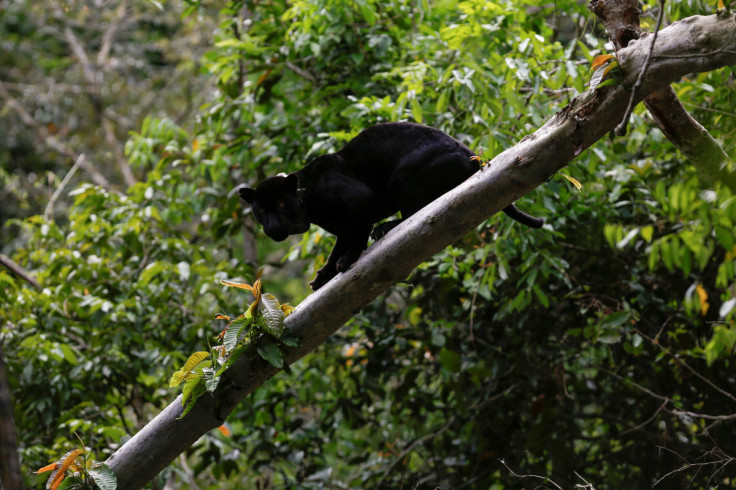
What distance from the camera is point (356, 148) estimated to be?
3561 mm

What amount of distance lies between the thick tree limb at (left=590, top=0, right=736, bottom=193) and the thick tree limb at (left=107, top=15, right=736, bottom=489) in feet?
0.90

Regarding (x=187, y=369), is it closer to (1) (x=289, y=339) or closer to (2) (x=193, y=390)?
(2) (x=193, y=390)

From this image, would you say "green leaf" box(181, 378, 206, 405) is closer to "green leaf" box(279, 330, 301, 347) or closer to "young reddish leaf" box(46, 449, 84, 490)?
"green leaf" box(279, 330, 301, 347)

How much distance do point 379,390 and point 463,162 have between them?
2.62 metres

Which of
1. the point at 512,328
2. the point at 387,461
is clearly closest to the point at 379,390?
the point at 387,461

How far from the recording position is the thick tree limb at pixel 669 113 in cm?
285

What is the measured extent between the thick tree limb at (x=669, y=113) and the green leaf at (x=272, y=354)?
1762 millimetres

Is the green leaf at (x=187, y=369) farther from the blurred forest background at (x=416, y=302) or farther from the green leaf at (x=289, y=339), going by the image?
the blurred forest background at (x=416, y=302)

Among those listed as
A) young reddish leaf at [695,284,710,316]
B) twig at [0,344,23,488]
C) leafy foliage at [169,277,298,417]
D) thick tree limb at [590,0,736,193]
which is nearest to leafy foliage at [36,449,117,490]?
leafy foliage at [169,277,298,417]

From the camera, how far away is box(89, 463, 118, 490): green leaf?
9.27 feet

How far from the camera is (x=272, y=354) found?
2.85 m

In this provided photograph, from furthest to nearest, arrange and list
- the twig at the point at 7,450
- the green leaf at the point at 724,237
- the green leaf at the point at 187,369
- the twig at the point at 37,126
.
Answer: the twig at the point at 37,126 → the green leaf at the point at 187,369 → the twig at the point at 7,450 → the green leaf at the point at 724,237

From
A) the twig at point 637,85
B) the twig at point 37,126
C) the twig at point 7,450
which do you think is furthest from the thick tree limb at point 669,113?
the twig at point 37,126

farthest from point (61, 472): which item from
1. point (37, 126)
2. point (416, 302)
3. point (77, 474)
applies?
point (37, 126)
